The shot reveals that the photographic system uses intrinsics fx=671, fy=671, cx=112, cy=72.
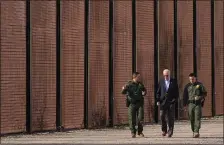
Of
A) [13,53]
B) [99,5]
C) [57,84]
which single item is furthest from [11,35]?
[99,5]

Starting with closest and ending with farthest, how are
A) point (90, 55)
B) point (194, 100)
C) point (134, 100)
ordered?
1. point (134, 100)
2. point (194, 100)
3. point (90, 55)

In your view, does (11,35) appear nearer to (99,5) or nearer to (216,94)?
(99,5)

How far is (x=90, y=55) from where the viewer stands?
856 inches

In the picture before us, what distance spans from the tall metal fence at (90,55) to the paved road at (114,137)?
0.92m

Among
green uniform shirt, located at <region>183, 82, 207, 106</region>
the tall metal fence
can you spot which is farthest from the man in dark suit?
the tall metal fence

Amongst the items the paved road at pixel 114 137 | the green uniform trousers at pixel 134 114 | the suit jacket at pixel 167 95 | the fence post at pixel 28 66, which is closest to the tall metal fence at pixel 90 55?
the fence post at pixel 28 66

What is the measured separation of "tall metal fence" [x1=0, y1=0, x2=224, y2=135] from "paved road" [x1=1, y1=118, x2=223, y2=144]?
3.02 feet

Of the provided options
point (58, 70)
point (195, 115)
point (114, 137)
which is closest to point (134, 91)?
point (114, 137)

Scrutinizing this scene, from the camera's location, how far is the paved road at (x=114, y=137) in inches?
661

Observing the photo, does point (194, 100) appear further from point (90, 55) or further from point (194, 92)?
point (90, 55)

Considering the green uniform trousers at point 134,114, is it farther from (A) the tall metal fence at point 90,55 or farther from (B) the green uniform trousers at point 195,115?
(A) the tall metal fence at point 90,55

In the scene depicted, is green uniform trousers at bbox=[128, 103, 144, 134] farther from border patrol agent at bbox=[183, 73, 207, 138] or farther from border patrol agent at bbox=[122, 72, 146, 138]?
border patrol agent at bbox=[183, 73, 207, 138]

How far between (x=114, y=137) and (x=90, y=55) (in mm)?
4279

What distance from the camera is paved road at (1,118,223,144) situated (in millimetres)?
16781
